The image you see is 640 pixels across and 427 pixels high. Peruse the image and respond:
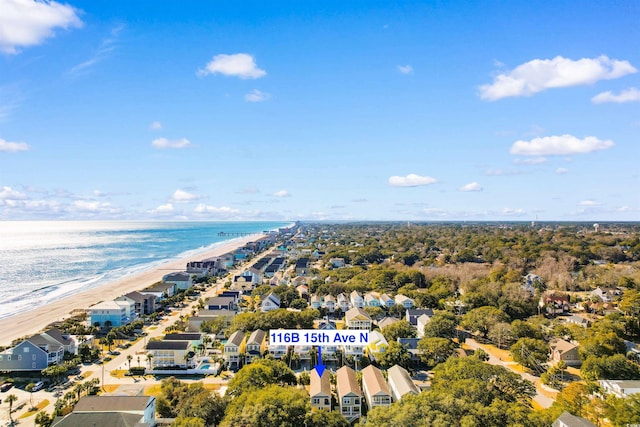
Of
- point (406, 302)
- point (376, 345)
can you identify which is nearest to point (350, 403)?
point (376, 345)

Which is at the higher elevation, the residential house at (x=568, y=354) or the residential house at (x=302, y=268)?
the residential house at (x=302, y=268)

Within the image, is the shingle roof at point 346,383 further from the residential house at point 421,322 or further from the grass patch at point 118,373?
the grass patch at point 118,373

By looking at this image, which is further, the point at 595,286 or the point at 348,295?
the point at 595,286

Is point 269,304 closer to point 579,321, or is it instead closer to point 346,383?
point 346,383

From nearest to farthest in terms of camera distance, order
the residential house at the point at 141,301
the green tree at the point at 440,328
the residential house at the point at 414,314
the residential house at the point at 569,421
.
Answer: the residential house at the point at 569,421
the green tree at the point at 440,328
the residential house at the point at 414,314
the residential house at the point at 141,301

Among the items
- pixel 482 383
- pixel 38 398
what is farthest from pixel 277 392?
pixel 38 398

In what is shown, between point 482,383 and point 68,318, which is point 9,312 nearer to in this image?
point 68,318

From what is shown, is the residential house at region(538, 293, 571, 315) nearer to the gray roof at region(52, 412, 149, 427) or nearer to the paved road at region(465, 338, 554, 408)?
the paved road at region(465, 338, 554, 408)

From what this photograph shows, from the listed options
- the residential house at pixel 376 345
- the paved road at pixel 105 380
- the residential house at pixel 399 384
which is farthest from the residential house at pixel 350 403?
the paved road at pixel 105 380
